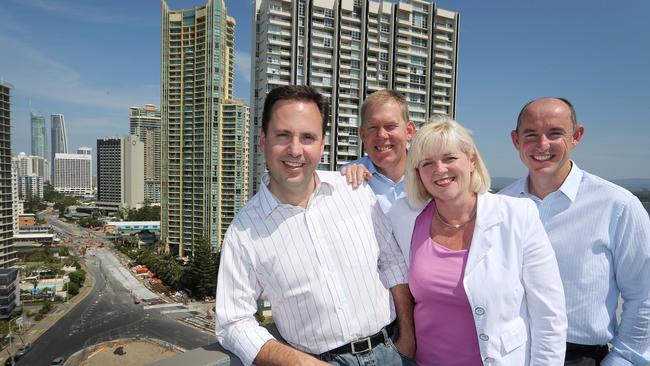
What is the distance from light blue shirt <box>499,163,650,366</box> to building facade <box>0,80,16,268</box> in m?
36.1

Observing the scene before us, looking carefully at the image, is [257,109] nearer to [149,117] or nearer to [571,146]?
[571,146]

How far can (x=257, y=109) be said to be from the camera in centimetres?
2381

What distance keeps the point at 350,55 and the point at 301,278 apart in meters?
25.9

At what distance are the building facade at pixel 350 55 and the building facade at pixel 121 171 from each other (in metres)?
46.9

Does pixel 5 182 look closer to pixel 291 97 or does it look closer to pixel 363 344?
pixel 291 97

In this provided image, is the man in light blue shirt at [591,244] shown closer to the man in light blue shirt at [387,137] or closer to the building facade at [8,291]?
the man in light blue shirt at [387,137]

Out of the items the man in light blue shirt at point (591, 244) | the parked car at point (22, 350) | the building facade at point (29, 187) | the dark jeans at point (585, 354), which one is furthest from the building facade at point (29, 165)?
the dark jeans at point (585, 354)

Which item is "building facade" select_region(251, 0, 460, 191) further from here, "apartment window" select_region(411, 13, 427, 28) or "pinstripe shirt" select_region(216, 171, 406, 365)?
"pinstripe shirt" select_region(216, 171, 406, 365)

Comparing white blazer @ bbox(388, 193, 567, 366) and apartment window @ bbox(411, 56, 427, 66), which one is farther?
apartment window @ bbox(411, 56, 427, 66)

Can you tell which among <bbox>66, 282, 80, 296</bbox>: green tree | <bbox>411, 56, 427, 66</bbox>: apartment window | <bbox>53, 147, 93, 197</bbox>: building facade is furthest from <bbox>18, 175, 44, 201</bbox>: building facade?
<bbox>411, 56, 427, 66</bbox>: apartment window

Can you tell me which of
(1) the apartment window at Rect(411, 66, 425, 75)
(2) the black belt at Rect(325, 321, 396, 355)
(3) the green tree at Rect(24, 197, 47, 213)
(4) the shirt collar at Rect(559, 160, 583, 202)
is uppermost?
(1) the apartment window at Rect(411, 66, 425, 75)

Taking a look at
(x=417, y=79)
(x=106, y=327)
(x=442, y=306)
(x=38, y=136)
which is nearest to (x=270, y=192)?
(x=442, y=306)

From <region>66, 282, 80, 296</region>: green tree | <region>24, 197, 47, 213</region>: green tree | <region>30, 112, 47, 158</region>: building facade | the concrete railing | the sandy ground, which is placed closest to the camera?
the concrete railing

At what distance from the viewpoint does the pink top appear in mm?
1462
